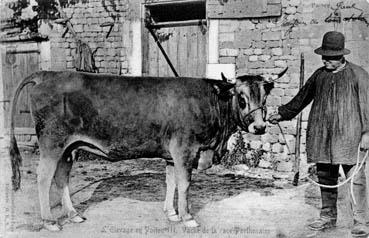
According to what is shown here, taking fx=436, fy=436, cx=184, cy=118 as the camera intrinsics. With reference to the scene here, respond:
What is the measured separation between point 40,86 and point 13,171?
1100mm

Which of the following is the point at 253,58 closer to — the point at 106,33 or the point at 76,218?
the point at 106,33

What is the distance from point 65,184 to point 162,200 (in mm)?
1600

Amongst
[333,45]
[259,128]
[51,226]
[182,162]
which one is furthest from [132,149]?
[333,45]

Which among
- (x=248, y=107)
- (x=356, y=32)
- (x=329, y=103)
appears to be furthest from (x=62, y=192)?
(x=356, y=32)

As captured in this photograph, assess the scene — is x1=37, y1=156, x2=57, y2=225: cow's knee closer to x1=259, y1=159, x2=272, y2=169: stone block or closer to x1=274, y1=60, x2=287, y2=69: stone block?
x1=259, y1=159, x2=272, y2=169: stone block

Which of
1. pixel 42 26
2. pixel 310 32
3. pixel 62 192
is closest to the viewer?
pixel 62 192

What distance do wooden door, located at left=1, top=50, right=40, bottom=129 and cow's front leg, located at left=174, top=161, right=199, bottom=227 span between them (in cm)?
709

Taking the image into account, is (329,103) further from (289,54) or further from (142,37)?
(142,37)

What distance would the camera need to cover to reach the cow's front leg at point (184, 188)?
17.0 feet

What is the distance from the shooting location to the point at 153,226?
17.5 ft

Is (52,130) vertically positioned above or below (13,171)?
above

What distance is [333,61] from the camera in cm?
500

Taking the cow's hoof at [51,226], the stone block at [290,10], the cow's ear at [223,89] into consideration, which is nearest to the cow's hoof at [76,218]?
the cow's hoof at [51,226]

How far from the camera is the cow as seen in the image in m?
5.07
